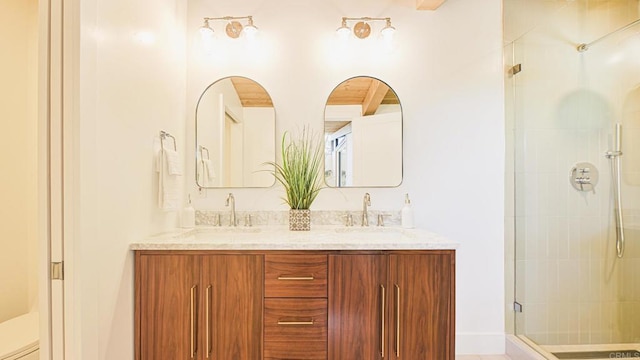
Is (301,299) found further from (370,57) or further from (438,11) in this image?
(438,11)

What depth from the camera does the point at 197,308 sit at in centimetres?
154

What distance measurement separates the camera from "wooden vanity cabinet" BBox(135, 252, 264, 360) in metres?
1.53

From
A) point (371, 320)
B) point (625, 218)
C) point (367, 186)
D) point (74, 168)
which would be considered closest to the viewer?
point (74, 168)

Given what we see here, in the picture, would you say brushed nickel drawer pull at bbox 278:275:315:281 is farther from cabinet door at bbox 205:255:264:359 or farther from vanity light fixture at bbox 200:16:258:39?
vanity light fixture at bbox 200:16:258:39

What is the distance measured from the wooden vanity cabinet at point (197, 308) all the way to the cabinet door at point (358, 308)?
357 millimetres

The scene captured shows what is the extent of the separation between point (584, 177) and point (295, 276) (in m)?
1.94

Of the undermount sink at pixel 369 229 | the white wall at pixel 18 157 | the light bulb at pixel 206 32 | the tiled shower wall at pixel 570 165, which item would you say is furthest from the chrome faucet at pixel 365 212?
the white wall at pixel 18 157

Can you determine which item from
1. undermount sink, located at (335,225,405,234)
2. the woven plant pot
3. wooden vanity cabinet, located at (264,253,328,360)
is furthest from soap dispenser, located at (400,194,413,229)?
wooden vanity cabinet, located at (264,253,328,360)

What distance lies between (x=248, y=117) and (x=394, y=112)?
100 cm

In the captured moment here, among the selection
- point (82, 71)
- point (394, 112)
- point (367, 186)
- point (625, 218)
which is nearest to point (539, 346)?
point (625, 218)

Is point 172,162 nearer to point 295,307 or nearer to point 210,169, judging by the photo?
point 210,169

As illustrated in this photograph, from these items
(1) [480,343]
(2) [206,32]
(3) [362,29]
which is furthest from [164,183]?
(1) [480,343]

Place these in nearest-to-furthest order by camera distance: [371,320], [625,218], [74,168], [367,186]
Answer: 1. [74,168]
2. [371,320]
3. [625,218]
4. [367,186]

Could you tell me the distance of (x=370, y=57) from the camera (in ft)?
7.29
